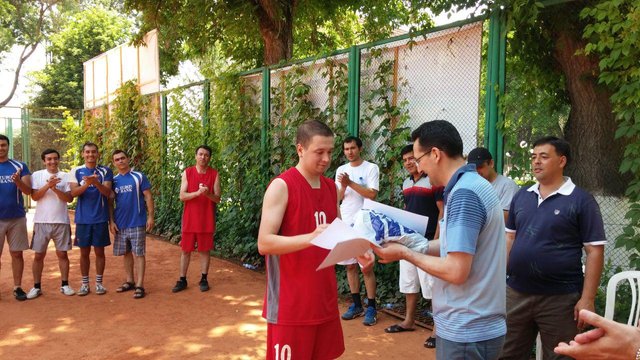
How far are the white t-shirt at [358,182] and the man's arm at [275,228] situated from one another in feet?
10.3

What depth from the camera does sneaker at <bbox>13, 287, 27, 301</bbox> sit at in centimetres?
699

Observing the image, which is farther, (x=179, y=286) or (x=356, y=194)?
(x=179, y=286)

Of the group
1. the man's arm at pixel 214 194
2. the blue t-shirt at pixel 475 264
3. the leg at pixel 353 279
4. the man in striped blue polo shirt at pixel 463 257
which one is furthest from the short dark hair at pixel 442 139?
the man's arm at pixel 214 194

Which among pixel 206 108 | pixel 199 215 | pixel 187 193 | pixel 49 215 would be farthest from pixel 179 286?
pixel 206 108

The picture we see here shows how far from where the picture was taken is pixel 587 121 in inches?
208

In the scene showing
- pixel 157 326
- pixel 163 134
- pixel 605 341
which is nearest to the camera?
pixel 605 341

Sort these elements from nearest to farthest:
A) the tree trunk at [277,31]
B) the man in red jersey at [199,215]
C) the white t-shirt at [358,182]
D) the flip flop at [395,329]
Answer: the flip flop at [395,329] < the white t-shirt at [358,182] < the man in red jersey at [199,215] < the tree trunk at [277,31]

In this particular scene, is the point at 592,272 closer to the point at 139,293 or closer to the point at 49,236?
the point at 139,293

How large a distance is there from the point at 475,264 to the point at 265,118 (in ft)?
22.7

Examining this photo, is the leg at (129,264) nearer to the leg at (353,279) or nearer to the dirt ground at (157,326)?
the dirt ground at (157,326)

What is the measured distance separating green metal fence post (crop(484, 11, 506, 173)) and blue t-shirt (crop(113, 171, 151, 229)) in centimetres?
468

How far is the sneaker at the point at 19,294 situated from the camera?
6.99 metres

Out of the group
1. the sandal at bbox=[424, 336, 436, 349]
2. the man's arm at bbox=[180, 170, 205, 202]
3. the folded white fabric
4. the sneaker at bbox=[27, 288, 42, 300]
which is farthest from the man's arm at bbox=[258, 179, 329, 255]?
the sneaker at bbox=[27, 288, 42, 300]

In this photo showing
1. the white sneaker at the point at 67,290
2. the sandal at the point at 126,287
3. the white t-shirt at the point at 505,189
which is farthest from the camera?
the sandal at the point at 126,287
